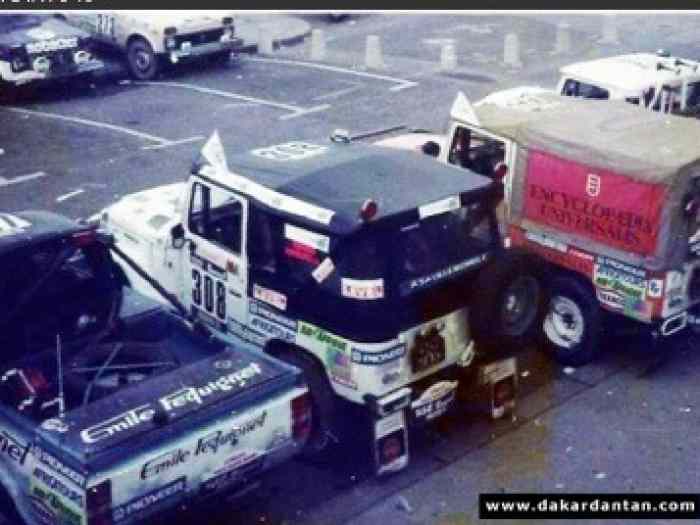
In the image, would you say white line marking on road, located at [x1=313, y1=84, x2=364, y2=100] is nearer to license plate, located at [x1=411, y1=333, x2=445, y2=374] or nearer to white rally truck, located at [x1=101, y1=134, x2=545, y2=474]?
white rally truck, located at [x1=101, y1=134, x2=545, y2=474]

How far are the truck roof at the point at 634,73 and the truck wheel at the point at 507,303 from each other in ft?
14.7

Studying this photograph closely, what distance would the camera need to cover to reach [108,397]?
605cm

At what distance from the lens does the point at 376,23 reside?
69.9ft

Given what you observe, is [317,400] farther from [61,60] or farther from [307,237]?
[61,60]

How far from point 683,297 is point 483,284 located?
1.91 metres

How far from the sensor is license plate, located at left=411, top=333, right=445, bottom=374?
6.82m

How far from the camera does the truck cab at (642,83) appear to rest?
36.9 ft

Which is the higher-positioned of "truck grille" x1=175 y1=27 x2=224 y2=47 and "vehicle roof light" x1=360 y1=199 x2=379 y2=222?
"vehicle roof light" x1=360 y1=199 x2=379 y2=222

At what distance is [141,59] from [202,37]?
1007 mm

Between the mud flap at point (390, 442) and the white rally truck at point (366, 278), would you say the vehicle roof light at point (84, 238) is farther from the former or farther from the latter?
the mud flap at point (390, 442)

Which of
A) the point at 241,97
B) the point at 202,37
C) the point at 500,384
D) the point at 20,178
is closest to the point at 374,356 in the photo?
the point at 500,384

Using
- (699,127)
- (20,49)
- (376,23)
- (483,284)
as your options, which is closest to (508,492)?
(483,284)

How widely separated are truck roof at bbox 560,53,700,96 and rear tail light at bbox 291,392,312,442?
615 cm

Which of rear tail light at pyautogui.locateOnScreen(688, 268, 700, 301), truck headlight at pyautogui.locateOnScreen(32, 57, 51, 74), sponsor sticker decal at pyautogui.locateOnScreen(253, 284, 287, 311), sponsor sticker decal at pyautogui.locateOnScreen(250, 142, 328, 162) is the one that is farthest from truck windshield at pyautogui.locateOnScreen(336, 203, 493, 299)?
truck headlight at pyautogui.locateOnScreen(32, 57, 51, 74)
